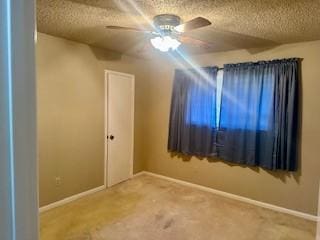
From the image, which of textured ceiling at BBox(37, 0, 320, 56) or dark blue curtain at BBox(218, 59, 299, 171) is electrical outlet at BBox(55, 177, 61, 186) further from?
dark blue curtain at BBox(218, 59, 299, 171)

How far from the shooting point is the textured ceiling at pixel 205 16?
2.16m

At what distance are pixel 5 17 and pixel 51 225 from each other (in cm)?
301

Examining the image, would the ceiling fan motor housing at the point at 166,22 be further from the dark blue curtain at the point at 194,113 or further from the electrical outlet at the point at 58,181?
the electrical outlet at the point at 58,181

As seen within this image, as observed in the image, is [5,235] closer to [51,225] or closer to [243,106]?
[51,225]

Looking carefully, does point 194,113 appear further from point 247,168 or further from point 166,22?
point 166,22

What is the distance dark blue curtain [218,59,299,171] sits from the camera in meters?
3.18

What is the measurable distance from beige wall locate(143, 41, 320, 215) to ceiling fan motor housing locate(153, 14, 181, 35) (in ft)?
5.16

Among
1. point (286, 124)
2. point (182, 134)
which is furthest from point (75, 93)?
point (286, 124)

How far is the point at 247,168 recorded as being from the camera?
364 cm

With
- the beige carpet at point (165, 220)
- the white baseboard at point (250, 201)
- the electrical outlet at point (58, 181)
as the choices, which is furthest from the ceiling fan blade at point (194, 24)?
the white baseboard at point (250, 201)

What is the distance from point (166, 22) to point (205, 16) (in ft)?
1.32

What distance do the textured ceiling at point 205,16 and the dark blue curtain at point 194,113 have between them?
0.73m

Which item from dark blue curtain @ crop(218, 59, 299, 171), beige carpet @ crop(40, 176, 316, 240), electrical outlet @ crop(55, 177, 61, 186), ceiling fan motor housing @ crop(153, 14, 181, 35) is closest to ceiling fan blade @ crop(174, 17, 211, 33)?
ceiling fan motor housing @ crop(153, 14, 181, 35)

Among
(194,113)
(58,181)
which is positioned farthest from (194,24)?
(58,181)
